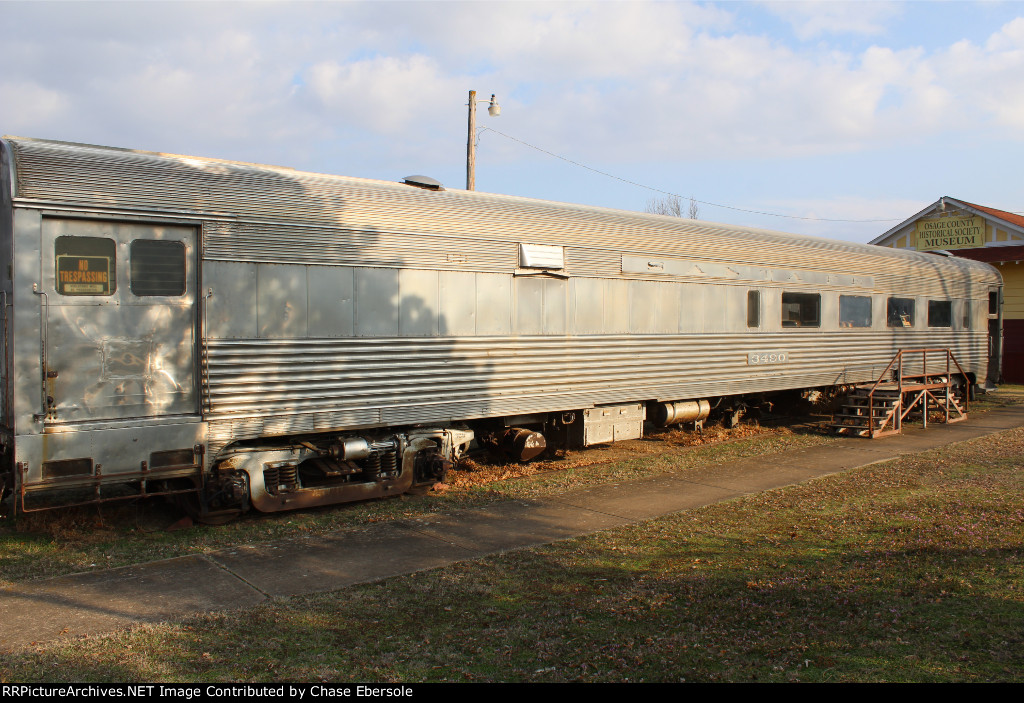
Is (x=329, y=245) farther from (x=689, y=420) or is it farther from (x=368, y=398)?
(x=689, y=420)

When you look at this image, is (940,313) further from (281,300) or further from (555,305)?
(281,300)

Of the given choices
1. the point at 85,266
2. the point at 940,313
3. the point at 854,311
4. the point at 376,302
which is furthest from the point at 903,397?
the point at 85,266

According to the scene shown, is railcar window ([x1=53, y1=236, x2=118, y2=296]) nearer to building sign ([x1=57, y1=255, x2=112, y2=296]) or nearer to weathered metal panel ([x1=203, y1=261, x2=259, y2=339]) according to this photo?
building sign ([x1=57, y1=255, x2=112, y2=296])

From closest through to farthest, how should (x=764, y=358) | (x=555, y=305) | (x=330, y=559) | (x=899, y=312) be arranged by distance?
1. (x=330, y=559)
2. (x=555, y=305)
3. (x=764, y=358)
4. (x=899, y=312)

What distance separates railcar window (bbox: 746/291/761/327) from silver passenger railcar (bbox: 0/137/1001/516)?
0.34 metres

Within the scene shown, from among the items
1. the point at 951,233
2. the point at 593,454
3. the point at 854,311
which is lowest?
the point at 593,454

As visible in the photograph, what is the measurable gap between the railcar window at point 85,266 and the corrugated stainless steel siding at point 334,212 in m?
0.33

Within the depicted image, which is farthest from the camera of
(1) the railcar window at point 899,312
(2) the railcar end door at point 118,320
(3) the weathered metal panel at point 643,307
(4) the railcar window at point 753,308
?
(1) the railcar window at point 899,312

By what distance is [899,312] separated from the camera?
1592cm

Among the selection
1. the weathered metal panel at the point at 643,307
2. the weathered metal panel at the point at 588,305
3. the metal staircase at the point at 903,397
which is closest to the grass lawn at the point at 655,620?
the weathered metal panel at the point at 588,305

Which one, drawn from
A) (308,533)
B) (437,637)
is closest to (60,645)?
(437,637)

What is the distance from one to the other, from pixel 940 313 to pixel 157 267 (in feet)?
53.6

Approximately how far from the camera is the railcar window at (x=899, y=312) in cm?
1566

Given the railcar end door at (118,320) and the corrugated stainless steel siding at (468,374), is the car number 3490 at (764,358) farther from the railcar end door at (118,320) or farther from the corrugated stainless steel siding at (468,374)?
the railcar end door at (118,320)
